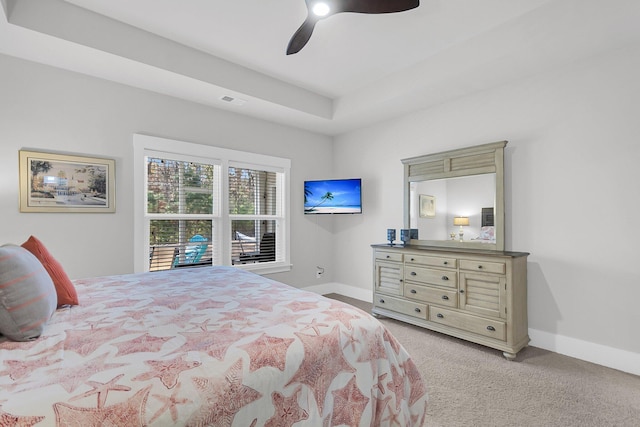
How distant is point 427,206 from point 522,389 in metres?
2.07

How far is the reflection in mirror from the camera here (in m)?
3.24

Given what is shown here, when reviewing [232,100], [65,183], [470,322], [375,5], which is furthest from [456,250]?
[65,183]

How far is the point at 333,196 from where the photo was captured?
4551 millimetres

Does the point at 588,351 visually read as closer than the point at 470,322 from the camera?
Yes

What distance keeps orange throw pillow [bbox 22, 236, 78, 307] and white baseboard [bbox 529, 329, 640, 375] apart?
3.68 m

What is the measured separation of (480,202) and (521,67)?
4.32 ft

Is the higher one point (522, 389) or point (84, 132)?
point (84, 132)

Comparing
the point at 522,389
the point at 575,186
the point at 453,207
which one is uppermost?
the point at 575,186

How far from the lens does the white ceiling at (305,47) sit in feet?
7.80

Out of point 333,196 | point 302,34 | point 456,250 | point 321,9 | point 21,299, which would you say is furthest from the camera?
point 333,196

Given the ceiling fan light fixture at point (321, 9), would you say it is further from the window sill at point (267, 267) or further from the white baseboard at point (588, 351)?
the white baseboard at point (588, 351)

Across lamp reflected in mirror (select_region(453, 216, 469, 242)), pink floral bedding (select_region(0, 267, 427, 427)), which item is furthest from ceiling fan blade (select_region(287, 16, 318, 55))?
lamp reflected in mirror (select_region(453, 216, 469, 242))

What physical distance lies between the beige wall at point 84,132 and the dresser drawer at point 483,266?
3.04 meters

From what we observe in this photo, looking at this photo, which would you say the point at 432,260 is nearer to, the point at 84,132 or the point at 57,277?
the point at 57,277
